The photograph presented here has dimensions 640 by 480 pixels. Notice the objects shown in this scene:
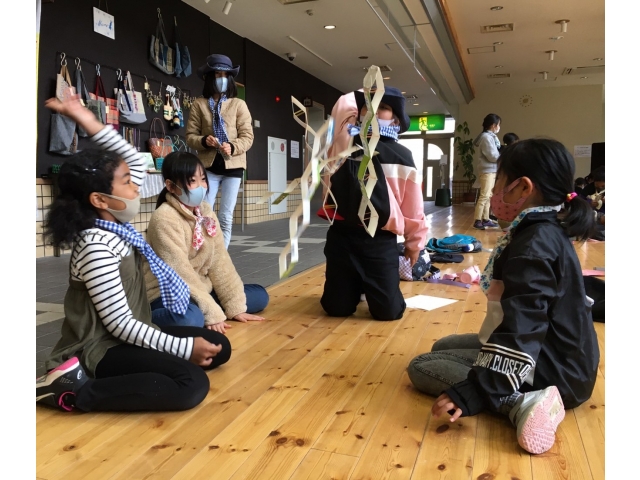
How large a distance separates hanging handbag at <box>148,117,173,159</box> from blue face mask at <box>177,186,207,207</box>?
3473 millimetres

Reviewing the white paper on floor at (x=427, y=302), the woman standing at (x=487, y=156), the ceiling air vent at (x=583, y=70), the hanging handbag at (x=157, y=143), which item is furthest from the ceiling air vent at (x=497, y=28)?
the white paper on floor at (x=427, y=302)

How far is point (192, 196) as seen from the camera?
7.13 feet

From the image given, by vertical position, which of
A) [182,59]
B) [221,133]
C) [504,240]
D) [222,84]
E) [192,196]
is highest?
[182,59]

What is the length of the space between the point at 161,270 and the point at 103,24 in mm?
4021

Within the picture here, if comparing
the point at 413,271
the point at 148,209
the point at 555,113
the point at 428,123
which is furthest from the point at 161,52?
the point at 428,123

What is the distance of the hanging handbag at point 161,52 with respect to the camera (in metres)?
5.43

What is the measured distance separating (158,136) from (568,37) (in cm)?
610

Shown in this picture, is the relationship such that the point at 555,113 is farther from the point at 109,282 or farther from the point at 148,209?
the point at 109,282

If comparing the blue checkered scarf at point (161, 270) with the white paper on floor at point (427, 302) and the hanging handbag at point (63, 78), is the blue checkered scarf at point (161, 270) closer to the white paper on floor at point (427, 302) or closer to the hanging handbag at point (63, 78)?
the white paper on floor at point (427, 302)

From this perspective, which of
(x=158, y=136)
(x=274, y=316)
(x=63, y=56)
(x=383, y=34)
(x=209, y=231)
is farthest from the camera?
(x=383, y=34)

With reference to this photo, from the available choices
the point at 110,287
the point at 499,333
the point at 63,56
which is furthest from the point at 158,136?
the point at 499,333

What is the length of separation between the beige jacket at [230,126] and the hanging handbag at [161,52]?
94.4 inches

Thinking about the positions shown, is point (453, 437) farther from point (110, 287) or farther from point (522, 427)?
point (110, 287)
